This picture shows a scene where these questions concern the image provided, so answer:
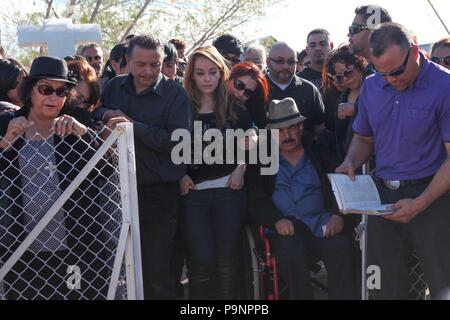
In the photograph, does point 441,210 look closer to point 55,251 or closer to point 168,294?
point 168,294

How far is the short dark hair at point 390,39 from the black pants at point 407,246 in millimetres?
879

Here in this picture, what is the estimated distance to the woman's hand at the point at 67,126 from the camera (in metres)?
4.45

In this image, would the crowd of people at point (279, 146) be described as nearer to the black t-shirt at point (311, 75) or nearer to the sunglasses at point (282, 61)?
the sunglasses at point (282, 61)

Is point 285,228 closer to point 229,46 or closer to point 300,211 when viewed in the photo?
point 300,211

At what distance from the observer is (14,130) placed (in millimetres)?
4422

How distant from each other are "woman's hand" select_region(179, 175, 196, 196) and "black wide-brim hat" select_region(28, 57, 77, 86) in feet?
3.75

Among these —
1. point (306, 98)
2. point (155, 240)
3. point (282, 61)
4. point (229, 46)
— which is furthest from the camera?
point (229, 46)

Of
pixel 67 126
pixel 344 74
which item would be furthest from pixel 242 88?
pixel 67 126

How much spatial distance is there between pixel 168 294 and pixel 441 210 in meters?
1.97

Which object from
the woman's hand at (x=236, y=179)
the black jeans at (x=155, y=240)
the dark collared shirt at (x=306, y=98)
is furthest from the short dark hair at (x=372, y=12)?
the black jeans at (x=155, y=240)

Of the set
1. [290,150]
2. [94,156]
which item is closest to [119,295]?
[94,156]

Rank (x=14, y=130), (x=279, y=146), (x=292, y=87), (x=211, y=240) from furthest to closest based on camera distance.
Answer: (x=292, y=87) < (x=279, y=146) < (x=211, y=240) < (x=14, y=130)

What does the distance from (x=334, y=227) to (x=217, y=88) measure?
1.36 m

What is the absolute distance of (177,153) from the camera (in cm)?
520
